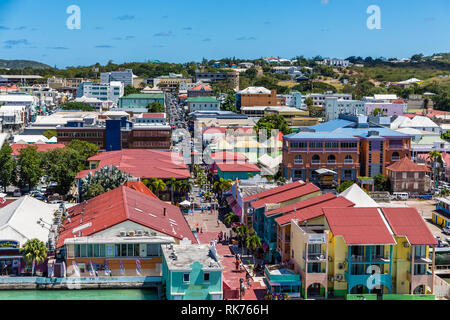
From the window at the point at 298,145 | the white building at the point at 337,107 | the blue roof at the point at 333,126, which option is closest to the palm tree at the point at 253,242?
the window at the point at 298,145

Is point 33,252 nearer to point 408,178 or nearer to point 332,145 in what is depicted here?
point 332,145

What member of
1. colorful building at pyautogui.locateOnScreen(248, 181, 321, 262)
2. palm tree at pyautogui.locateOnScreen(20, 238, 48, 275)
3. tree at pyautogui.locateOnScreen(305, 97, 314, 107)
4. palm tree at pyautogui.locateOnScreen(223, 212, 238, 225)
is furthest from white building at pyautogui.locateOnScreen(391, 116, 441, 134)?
palm tree at pyautogui.locateOnScreen(20, 238, 48, 275)

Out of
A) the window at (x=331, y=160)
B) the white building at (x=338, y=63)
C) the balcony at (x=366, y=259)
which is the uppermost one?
the white building at (x=338, y=63)

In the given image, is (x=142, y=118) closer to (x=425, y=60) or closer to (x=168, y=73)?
(x=168, y=73)

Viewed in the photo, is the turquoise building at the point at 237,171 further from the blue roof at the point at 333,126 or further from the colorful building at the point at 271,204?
the blue roof at the point at 333,126

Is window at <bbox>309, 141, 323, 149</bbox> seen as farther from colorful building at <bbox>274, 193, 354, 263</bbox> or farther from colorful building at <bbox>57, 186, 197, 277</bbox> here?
colorful building at <bbox>57, 186, 197, 277</bbox>
